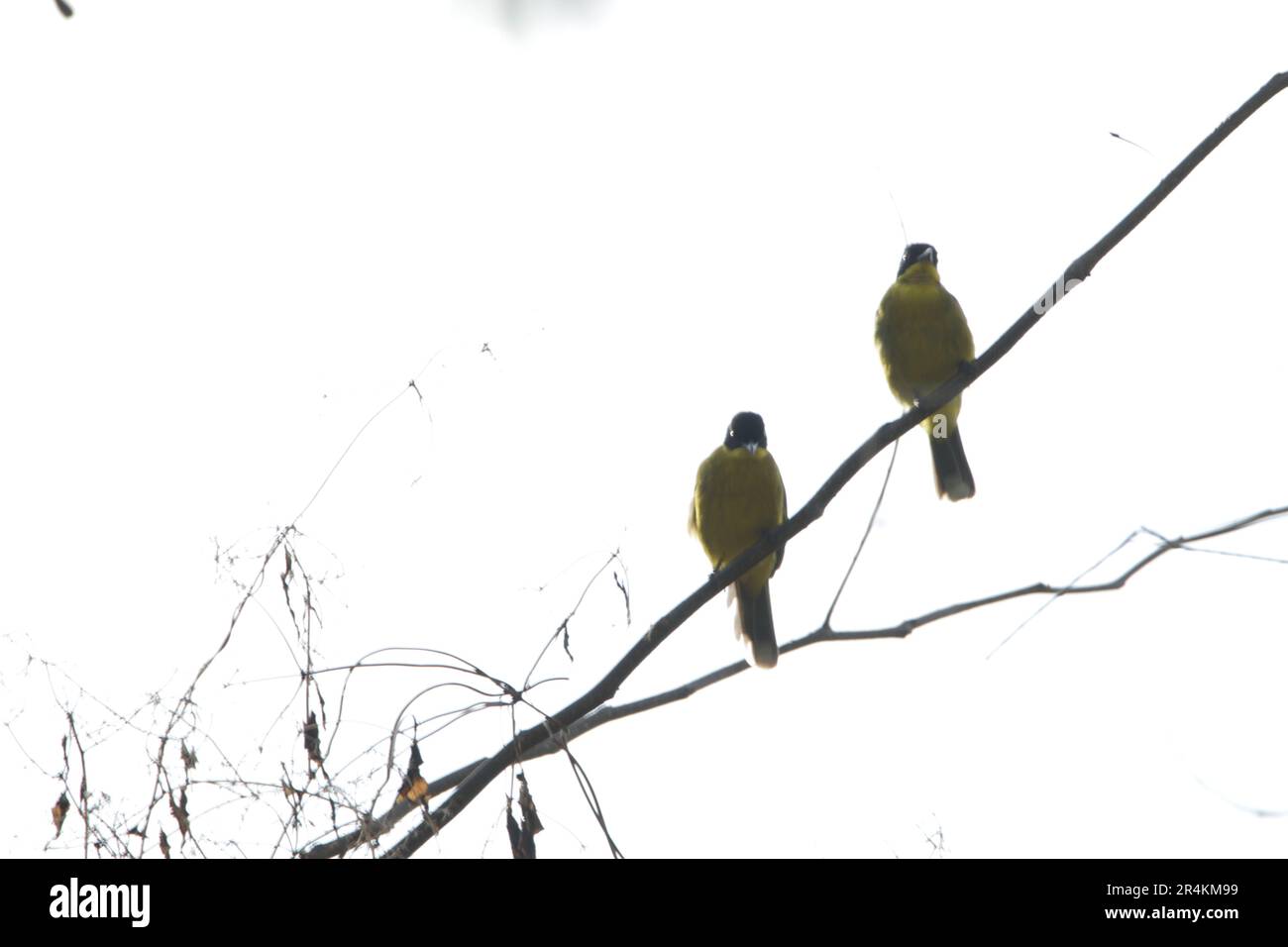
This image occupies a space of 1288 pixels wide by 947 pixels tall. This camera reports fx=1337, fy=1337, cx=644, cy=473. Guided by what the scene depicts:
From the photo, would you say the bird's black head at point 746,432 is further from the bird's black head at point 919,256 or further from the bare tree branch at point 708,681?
the bare tree branch at point 708,681

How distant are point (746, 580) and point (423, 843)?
396 centimetres

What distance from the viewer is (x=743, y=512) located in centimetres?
678

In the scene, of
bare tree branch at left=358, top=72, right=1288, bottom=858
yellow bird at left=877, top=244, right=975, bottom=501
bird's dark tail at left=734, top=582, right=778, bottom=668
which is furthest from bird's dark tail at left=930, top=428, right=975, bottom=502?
bare tree branch at left=358, top=72, right=1288, bottom=858

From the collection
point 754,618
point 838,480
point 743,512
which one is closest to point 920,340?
point 743,512

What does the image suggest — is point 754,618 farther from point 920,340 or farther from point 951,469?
point 920,340

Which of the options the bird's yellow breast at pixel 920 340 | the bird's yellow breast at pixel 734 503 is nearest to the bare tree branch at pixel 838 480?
the bird's yellow breast at pixel 734 503

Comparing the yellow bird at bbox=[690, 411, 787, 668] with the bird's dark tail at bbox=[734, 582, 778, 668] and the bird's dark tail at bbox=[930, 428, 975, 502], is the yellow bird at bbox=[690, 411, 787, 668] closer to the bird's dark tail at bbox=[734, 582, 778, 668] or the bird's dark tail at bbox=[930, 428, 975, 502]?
the bird's dark tail at bbox=[734, 582, 778, 668]

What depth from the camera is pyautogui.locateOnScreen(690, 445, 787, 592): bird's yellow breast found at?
678 cm

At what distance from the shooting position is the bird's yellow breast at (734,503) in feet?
22.2

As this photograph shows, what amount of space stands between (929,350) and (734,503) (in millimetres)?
1309

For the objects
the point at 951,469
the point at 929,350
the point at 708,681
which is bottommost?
the point at 708,681

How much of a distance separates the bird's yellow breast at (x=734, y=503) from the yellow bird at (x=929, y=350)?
857 mm
